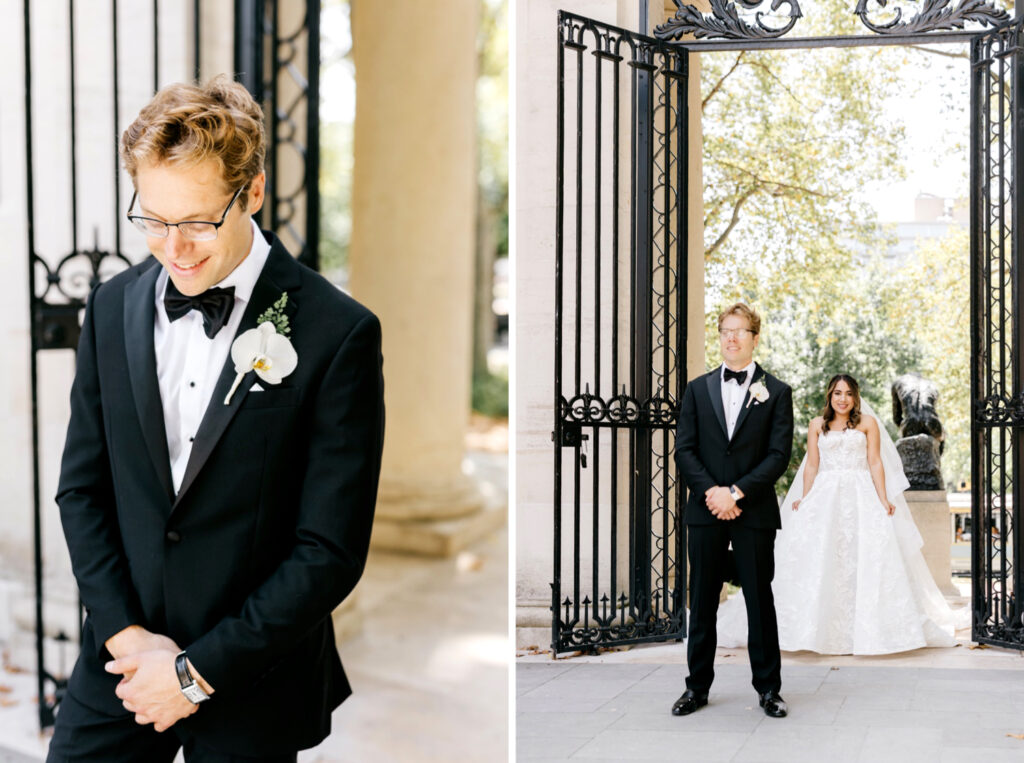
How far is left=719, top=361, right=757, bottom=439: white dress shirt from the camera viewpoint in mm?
3812

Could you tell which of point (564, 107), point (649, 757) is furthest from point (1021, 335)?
point (649, 757)

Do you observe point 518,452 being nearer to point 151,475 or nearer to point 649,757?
point 649,757

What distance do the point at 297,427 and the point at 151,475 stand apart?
0.26 metres

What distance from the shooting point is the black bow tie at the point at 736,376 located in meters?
3.84

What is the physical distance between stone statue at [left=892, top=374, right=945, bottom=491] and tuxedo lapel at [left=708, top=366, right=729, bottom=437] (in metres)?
3.99

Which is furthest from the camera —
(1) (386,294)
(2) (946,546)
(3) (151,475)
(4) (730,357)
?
(2) (946,546)

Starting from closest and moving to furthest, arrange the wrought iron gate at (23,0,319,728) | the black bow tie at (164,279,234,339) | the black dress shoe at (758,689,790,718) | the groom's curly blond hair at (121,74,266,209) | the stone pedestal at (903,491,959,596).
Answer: the groom's curly blond hair at (121,74,266,209) → the black bow tie at (164,279,234,339) → the wrought iron gate at (23,0,319,728) → the black dress shoe at (758,689,790,718) → the stone pedestal at (903,491,959,596)

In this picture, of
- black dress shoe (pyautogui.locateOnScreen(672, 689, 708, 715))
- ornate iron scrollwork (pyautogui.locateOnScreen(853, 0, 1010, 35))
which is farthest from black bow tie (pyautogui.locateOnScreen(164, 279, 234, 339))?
ornate iron scrollwork (pyautogui.locateOnScreen(853, 0, 1010, 35))

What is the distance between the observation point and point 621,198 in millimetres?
5043

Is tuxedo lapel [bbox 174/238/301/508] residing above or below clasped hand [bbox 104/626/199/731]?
above

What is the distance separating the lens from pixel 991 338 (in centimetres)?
483

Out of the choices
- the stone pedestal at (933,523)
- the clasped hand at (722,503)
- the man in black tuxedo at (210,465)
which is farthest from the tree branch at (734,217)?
the man in black tuxedo at (210,465)

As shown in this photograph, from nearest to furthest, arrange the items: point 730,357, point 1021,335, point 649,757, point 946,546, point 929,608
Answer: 1. point 649,757
2. point 730,357
3. point 1021,335
4. point 929,608
5. point 946,546

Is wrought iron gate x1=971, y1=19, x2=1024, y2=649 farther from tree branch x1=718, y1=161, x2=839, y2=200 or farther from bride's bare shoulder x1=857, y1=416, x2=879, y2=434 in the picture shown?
tree branch x1=718, y1=161, x2=839, y2=200
